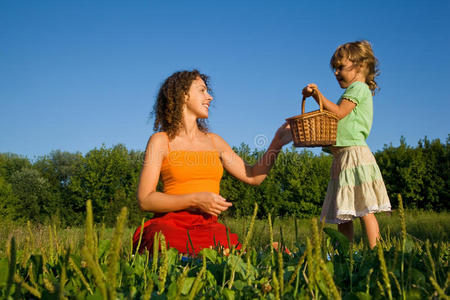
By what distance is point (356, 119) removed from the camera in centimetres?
373

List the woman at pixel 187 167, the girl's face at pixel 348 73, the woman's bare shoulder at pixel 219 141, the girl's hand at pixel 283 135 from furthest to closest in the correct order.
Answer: the woman's bare shoulder at pixel 219 141 → the girl's face at pixel 348 73 → the girl's hand at pixel 283 135 → the woman at pixel 187 167

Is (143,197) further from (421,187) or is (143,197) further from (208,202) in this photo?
(421,187)

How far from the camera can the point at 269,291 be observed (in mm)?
842

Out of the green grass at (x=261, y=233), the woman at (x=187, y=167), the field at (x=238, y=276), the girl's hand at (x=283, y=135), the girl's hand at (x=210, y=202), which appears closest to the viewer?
the field at (x=238, y=276)

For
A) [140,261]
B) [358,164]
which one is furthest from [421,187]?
[140,261]

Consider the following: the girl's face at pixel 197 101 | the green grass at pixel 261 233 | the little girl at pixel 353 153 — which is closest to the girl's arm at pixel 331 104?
the little girl at pixel 353 153

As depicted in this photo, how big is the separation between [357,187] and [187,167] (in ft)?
5.49

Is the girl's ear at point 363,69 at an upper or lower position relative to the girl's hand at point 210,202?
upper

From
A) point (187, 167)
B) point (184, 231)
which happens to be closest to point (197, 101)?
point (187, 167)

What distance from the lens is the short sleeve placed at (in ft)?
12.0

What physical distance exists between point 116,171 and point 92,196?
44.0 inches

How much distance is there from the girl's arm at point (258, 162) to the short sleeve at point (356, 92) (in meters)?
0.70

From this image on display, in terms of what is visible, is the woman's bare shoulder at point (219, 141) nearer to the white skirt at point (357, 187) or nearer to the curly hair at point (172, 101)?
the curly hair at point (172, 101)

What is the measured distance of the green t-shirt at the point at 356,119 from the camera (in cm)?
368
